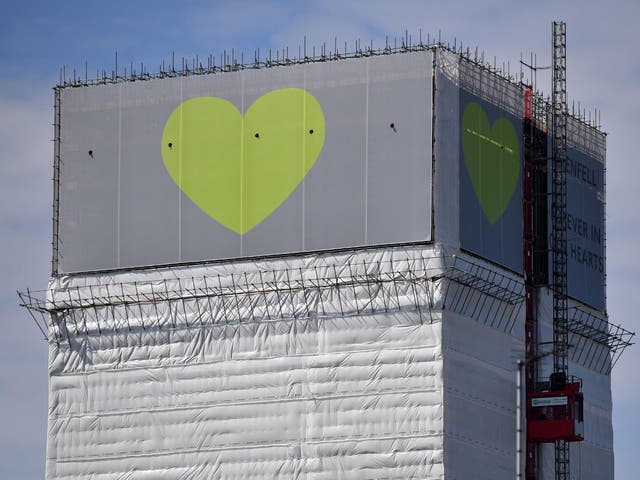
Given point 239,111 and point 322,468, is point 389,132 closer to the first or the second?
point 239,111

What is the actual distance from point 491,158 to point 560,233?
32.8 feet

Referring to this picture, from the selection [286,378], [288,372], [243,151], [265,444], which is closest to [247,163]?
[243,151]

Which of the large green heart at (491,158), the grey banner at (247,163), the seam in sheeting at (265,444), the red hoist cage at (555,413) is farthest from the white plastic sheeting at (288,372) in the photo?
the large green heart at (491,158)

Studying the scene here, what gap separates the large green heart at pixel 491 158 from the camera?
513 feet

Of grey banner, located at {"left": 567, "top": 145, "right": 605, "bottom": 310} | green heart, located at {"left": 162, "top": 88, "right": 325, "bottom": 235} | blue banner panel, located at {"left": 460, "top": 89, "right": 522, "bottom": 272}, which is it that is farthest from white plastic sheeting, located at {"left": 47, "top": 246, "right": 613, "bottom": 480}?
grey banner, located at {"left": 567, "top": 145, "right": 605, "bottom": 310}

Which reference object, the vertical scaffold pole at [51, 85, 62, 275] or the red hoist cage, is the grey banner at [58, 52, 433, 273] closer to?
the vertical scaffold pole at [51, 85, 62, 275]

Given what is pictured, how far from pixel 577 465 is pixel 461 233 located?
2281cm

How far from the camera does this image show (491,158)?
158m

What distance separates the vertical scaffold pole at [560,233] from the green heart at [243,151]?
19500mm

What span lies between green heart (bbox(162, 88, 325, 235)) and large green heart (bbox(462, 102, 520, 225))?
32.8 feet

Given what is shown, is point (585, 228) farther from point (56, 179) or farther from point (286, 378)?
point (56, 179)

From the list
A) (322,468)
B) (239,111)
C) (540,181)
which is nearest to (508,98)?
(540,181)

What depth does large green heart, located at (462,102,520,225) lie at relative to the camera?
6161 inches

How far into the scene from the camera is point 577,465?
167 metres
